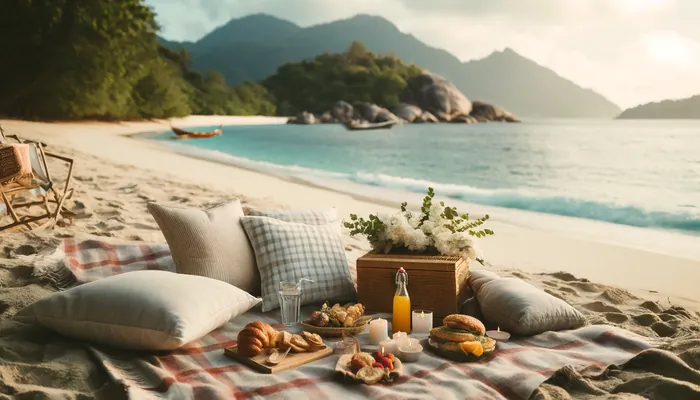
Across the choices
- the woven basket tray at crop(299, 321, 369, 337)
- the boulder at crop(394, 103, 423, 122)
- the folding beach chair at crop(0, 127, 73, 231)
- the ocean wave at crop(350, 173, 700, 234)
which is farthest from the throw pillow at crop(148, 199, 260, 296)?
the boulder at crop(394, 103, 423, 122)

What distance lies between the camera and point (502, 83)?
46125 millimetres

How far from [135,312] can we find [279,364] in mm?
509

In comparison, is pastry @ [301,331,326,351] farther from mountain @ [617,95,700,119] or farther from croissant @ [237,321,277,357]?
mountain @ [617,95,700,119]

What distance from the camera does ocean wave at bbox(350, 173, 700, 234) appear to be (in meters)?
8.77

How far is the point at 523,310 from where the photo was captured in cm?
234

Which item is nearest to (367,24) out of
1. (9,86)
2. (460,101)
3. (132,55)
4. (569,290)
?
(460,101)

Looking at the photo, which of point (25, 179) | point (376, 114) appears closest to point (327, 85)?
point (376, 114)

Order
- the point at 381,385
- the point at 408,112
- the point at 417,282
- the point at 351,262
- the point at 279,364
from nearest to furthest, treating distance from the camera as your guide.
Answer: the point at 381,385 < the point at 279,364 < the point at 417,282 < the point at 351,262 < the point at 408,112

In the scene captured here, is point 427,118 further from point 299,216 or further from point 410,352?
point 410,352

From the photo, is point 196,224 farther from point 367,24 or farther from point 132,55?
point 367,24

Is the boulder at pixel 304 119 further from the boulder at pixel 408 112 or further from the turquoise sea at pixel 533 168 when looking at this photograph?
the turquoise sea at pixel 533 168

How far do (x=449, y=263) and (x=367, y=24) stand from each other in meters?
52.6

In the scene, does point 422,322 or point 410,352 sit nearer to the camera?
point 410,352

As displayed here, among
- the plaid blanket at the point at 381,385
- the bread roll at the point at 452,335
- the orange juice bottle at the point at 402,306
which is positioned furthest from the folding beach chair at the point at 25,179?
the bread roll at the point at 452,335
